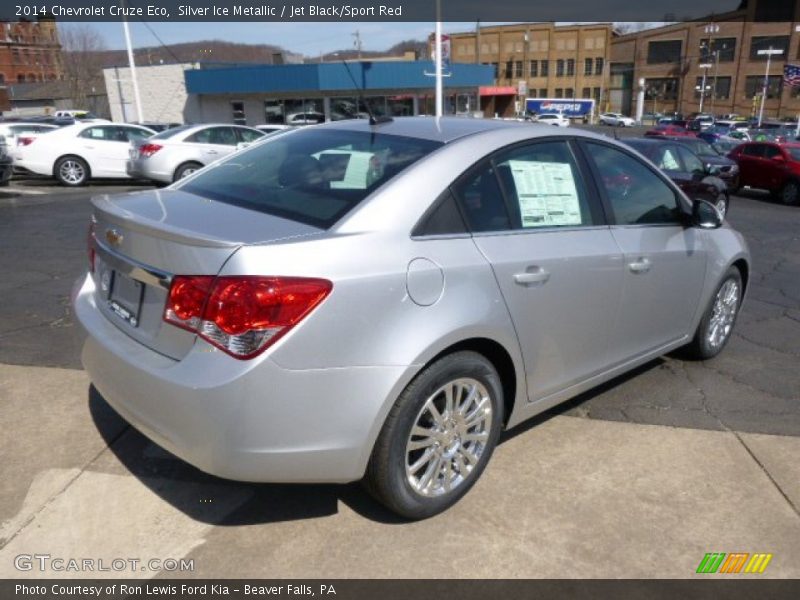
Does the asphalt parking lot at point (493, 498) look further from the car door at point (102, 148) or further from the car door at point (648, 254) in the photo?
the car door at point (102, 148)

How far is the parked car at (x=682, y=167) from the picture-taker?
444 inches

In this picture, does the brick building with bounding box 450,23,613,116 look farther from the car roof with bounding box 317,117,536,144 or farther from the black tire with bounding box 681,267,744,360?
the car roof with bounding box 317,117,536,144

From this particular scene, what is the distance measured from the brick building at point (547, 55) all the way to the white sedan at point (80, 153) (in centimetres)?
8310

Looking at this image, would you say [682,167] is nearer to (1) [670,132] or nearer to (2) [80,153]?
(2) [80,153]

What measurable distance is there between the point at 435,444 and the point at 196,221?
4.30 feet

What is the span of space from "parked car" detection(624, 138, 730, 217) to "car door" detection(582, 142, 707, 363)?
25.9ft

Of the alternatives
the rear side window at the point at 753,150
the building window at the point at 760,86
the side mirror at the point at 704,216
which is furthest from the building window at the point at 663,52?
the side mirror at the point at 704,216

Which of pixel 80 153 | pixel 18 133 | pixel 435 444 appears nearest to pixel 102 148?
pixel 80 153

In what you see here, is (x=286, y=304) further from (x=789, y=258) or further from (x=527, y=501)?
(x=789, y=258)

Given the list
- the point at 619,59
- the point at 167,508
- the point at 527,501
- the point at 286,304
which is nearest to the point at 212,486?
the point at 167,508

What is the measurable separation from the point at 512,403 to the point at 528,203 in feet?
3.08

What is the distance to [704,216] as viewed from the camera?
3.82m

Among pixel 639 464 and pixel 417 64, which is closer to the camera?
pixel 639 464

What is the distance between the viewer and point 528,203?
3012mm
